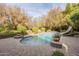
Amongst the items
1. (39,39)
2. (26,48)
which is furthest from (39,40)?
(26,48)

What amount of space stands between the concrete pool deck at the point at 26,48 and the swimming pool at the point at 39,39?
37mm

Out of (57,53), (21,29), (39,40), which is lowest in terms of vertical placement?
(57,53)

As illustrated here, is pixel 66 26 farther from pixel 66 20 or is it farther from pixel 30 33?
pixel 30 33

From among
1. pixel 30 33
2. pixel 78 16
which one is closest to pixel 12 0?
pixel 30 33

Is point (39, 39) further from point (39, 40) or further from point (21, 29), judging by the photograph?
point (21, 29)

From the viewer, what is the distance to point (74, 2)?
1.96m

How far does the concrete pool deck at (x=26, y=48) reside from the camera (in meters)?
1.96

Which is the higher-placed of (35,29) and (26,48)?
(35,29)

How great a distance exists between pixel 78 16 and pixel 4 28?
2.27ft

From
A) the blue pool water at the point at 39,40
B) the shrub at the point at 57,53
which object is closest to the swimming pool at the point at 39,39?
the blue pool water at the point at 39,40

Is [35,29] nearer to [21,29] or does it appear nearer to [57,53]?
[21,29]

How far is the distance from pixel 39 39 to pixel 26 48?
145mm

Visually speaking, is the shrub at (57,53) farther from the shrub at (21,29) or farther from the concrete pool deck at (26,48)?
the shrub at (21,29)

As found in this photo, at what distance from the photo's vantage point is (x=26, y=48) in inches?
77.2
